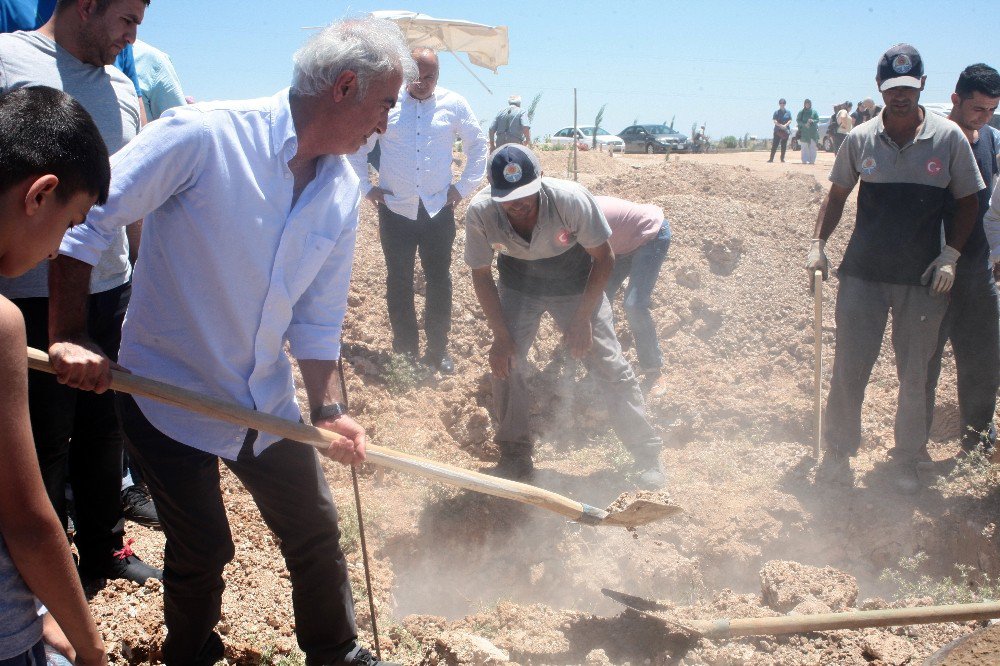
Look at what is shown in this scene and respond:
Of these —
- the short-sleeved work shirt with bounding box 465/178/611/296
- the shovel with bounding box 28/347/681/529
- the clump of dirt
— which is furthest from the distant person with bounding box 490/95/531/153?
the shovel with bounding box 28/347/681/529

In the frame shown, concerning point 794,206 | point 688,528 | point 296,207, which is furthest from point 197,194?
point 794,206

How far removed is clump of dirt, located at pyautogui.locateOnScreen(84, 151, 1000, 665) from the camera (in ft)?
9.99

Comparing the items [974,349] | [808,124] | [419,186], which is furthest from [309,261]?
[808,124]

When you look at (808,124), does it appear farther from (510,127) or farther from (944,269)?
(944,269)

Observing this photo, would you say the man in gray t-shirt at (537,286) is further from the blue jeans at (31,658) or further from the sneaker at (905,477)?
the blue jeans at (31,658)

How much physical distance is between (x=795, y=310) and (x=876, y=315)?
2873mm

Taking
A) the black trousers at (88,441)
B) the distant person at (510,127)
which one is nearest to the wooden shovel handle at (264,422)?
the black trousers at (88,441)

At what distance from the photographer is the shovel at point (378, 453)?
83.6 inches

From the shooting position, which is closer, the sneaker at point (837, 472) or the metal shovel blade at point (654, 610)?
the metal shovel blade at point (654, 610)

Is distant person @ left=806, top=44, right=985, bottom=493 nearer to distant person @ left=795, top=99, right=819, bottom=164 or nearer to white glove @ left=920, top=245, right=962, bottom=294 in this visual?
white glove @ left=920, top=245, right=962, bottom=294

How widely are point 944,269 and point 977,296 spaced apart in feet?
1.81

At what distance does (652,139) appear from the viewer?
26.2 meters

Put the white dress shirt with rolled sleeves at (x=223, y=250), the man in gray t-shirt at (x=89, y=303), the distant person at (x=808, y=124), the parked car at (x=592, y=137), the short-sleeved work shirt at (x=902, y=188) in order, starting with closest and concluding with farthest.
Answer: the white dress shirt with rolled sleeves at (x=223, y=250)
the man in gray t-shirt at (x=89, y=303)
the short-sleeved work shirt at (x=902, y=188)
the distant person at (x=808, y=124)
the parked car at (x=592, y=137)

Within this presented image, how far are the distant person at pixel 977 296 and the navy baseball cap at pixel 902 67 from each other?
63 cm
